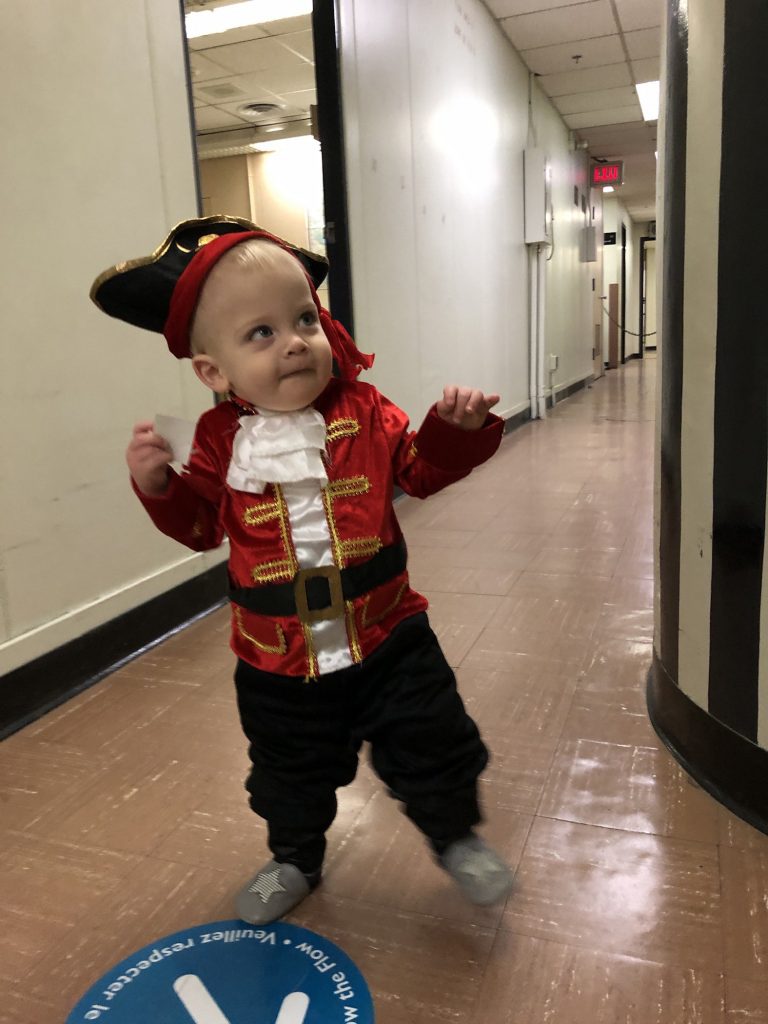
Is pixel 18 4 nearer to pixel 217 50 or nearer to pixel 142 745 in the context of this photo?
pixel 142 745

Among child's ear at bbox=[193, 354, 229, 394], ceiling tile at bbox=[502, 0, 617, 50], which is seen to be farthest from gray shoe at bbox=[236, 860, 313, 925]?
ceiling tile at bbox=[502, 0, 617, 50]

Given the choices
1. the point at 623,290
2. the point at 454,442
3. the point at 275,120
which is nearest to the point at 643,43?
the point at 275,120

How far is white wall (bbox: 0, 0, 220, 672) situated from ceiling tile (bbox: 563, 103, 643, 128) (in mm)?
7203

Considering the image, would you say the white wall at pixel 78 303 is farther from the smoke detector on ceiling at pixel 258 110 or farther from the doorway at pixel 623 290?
the doorway at pixel 623 290

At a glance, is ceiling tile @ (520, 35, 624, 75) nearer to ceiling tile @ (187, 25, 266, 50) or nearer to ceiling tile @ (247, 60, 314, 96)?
ceiling tile @ (247, 60, 314, 96)

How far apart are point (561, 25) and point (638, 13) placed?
545mm

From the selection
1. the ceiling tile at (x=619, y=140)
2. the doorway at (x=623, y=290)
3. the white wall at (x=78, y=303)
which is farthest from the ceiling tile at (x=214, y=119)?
the doorway at (x=623, y=290)

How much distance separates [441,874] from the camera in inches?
51.5

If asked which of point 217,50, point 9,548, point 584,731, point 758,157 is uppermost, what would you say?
point 217,50

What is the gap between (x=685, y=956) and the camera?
1.11 meters

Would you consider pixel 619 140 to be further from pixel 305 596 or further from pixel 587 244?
pixel 305 596

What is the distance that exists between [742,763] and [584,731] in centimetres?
38

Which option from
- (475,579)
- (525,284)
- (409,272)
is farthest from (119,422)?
(525,284)

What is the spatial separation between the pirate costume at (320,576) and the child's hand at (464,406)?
0.02 metres
